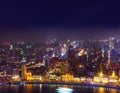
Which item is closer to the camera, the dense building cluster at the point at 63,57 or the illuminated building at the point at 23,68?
the illuminated building at the point at 23,68

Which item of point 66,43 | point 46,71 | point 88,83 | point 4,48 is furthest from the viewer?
point 66,43

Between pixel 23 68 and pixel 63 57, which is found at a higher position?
pixel 63 57

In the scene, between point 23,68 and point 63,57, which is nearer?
point 23,68

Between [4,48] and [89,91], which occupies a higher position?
[4,48]

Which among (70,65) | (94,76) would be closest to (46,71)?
(70,65)

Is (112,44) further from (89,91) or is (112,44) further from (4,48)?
(89,91)

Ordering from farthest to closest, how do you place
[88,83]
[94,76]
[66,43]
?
[66,43]
[94,76]
[88,83]

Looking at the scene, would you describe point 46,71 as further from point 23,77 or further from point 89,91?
point 89,91

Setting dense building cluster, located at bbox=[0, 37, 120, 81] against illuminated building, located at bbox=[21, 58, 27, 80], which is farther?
dense building cluster, located at bbox=[0, 37, 120, 81]

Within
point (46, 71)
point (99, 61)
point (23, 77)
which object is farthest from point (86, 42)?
point (23, 77)

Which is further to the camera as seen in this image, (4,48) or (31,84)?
(4,48)
